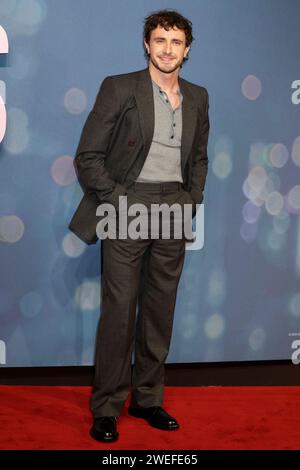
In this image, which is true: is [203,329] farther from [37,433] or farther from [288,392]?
[37,433]

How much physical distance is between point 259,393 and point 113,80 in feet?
5.53

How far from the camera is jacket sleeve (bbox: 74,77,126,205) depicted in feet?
8.47

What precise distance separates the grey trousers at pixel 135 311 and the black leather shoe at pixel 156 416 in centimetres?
3

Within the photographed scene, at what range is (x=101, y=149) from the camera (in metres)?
2.61

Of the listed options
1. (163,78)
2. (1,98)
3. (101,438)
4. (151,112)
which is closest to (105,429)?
(101,438)

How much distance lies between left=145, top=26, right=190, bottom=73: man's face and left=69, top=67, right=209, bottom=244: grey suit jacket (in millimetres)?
93

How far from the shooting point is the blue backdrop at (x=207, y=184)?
10.4ft

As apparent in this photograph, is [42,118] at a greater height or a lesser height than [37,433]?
greater

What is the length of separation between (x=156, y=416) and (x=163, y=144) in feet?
3.78

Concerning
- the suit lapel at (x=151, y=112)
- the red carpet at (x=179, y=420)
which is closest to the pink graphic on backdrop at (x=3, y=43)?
the suit lapel at (x=151, y=112)

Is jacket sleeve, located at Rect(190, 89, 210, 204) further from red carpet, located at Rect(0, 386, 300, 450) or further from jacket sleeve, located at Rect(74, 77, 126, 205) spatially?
red carpet, located at Rect(0, 386, 300, 450)

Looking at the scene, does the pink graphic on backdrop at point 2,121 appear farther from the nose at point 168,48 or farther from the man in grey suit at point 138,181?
the nose at point 168,48

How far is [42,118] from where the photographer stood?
3.17m
